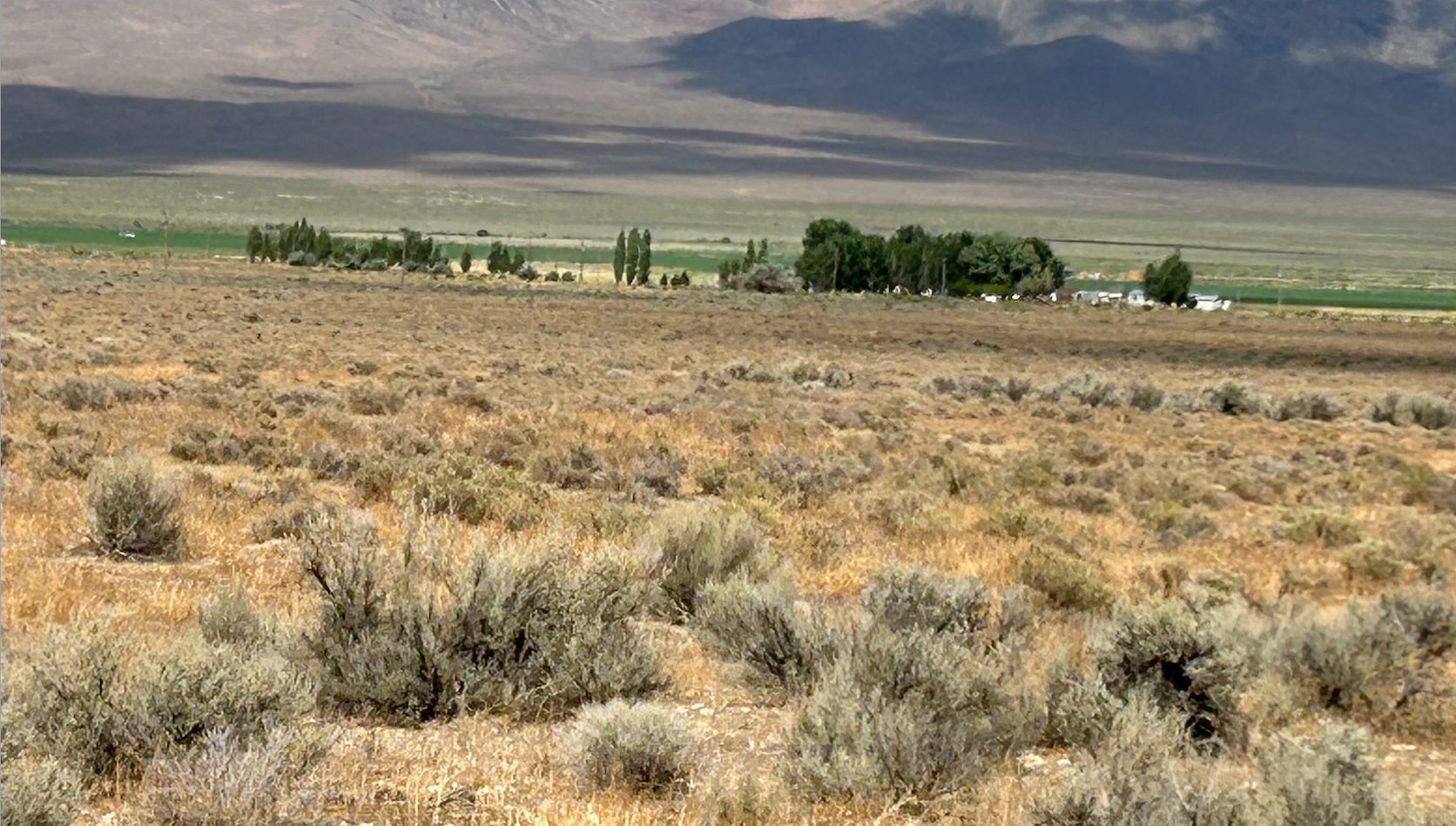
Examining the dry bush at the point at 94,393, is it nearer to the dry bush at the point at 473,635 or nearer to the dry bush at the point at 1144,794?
the dry bush at the point at 473,635

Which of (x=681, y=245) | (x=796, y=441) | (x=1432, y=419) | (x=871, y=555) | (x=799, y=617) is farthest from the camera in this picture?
(x=681, y=245)

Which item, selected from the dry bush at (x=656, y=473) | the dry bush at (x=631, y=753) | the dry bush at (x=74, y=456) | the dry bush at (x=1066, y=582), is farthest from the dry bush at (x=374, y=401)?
the dry bush at (x=631, y=753)

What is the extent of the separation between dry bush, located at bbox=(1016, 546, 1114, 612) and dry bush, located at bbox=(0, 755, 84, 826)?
24.4 feet

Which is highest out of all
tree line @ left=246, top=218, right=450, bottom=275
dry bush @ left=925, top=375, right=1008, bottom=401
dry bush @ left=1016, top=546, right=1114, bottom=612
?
dry bush @ left=1016, top=546, right=1114, bottom=612

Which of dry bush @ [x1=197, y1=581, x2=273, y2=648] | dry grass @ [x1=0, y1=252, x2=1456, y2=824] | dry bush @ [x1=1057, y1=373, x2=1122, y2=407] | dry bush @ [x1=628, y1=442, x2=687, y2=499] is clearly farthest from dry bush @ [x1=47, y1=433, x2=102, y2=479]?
dry bush @ [x1=1057, y1=373, x2=1122, y2=407]

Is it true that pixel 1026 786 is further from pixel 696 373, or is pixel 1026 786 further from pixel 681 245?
pixel 681 245

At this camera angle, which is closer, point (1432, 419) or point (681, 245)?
point (1432, 419)

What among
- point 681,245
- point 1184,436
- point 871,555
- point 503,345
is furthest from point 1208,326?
point 681,245

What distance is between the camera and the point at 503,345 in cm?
4409

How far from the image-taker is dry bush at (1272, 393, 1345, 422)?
3247 cm

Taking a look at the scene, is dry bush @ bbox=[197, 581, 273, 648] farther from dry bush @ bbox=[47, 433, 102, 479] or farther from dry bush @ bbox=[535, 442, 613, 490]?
dry bush @ bbox=[535, 442, 613, 490]

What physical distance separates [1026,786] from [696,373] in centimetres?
2979

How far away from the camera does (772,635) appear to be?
27.0 ft

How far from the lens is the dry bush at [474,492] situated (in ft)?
43.3
